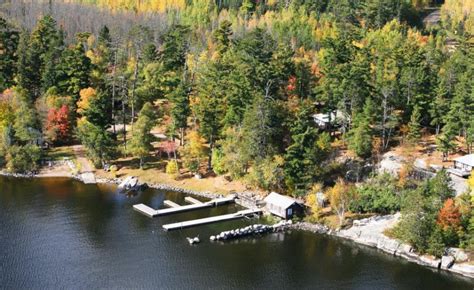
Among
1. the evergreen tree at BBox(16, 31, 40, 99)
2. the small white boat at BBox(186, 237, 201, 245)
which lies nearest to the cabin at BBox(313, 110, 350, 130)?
the small white boat at BBox(186, 237, 201, 245)

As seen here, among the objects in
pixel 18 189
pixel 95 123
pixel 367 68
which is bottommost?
pixel 18 189

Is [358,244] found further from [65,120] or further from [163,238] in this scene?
[65,120]

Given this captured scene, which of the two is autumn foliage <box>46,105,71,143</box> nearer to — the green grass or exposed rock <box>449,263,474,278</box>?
the green grass

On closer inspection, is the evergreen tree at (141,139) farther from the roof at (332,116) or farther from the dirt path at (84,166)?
the roof at (332,116)

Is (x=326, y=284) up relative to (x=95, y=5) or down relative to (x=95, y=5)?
down

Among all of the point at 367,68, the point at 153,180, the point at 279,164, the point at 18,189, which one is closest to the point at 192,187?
the point at 153,180

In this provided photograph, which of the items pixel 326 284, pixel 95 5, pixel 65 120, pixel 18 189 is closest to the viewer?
pixel 326 284

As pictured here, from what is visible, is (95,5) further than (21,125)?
Yes
